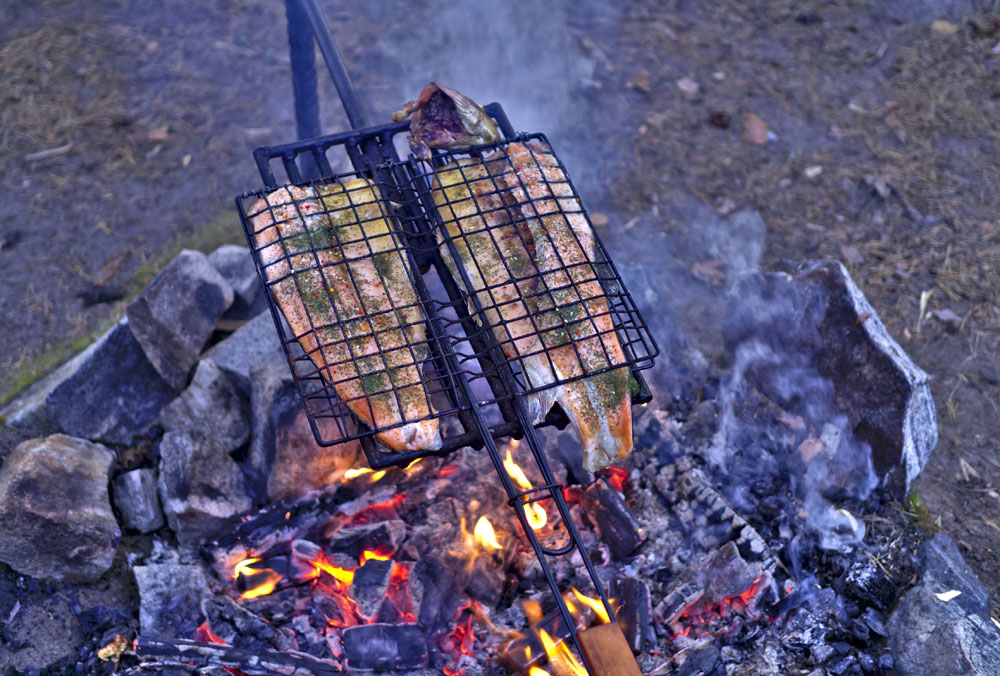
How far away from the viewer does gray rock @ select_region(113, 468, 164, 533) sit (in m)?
3.31

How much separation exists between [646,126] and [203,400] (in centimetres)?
438

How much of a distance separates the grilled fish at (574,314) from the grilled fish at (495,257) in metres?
0.05

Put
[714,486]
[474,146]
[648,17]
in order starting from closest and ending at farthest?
[474,146] < [714,486] < [648,17]

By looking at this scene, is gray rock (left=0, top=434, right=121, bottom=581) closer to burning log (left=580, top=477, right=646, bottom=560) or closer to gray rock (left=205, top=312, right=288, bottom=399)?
gray rock (left=205, top=312, right=288, bottom=399)

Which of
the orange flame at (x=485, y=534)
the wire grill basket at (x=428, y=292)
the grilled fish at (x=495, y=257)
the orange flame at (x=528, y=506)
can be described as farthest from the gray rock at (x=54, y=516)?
the grilled fish at (x=495, y=257)

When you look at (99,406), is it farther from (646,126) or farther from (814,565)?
(646,126)

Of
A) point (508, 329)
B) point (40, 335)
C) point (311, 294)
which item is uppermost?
point (311, 294)

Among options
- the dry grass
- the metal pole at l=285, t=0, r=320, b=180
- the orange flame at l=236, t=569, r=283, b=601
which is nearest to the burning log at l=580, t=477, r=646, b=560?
the orange flame at l=236, t=569, r=283, b=601

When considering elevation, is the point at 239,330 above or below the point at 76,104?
below

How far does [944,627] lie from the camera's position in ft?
9.30

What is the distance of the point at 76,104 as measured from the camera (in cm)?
570

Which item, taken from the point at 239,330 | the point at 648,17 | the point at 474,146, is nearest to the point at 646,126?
the point at 648,17

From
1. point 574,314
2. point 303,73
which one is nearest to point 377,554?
point 574,314

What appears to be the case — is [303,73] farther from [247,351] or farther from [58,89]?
[58,89]
